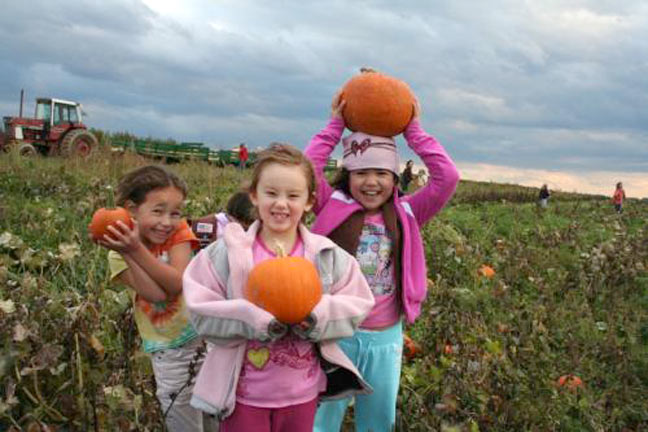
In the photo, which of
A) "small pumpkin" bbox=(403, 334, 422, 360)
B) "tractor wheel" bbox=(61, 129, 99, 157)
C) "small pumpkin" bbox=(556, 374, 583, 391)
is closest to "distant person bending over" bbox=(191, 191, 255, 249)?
"small pumpkin" bbox=(403, 334, 422, 360)

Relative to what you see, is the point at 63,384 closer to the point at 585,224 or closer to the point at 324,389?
the point at 324,389

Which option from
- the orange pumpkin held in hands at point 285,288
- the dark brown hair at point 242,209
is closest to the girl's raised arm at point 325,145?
the dark brown hair at point 242,209

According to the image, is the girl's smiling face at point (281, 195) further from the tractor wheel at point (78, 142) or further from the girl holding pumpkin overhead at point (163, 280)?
the tractor wheel at point (78, 142)

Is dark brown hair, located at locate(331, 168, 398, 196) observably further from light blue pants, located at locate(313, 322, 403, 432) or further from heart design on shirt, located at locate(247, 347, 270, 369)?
heart design on shirt, located at locate(247, 347, 270, 369)

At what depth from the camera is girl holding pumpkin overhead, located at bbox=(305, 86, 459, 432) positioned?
2906 mm

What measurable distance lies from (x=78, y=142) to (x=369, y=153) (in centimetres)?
1798

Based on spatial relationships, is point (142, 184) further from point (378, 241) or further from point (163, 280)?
point (378, 241)

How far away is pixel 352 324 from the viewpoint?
92.0 inches

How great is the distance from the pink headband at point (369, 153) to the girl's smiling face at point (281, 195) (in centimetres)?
59

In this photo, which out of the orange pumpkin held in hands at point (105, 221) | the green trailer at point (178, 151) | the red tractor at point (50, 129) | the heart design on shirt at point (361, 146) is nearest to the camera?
the orange pumpkin held in hands at point (105, 221)

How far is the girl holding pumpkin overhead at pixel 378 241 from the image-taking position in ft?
9.53

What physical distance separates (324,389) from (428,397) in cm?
127

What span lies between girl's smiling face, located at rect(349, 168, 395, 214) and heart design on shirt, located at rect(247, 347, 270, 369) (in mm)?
922

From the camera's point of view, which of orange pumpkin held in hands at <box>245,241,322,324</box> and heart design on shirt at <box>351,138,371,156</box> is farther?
heart design on shirt at <box>351,138,371,156</box>
